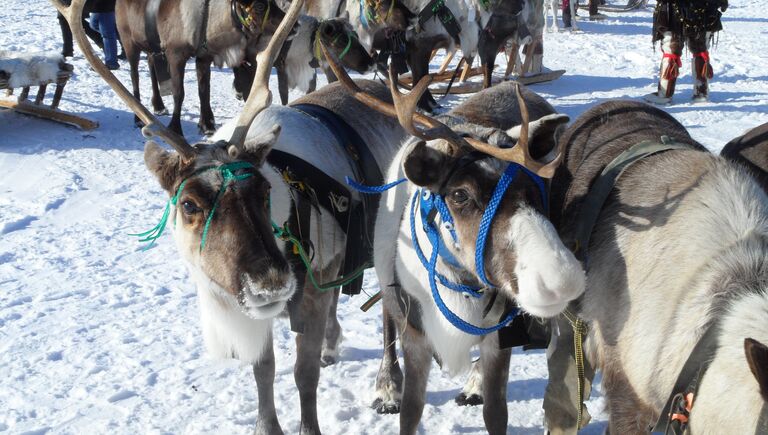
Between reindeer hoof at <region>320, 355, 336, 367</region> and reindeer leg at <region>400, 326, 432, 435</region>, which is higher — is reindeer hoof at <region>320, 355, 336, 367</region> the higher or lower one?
the lower one

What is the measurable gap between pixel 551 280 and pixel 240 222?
114 centimetres

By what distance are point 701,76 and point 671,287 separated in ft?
26.0

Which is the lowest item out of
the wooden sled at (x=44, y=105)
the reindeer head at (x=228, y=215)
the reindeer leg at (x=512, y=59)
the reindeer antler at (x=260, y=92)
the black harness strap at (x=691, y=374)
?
the reindeer leg at (x=512, y=59)

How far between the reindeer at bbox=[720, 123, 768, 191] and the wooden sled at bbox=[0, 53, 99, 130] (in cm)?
706

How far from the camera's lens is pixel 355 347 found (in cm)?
416

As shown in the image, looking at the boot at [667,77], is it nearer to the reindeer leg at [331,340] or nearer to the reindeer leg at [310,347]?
the reindeer leg at [331,340]

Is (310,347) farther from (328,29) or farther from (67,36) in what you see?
(67,36)

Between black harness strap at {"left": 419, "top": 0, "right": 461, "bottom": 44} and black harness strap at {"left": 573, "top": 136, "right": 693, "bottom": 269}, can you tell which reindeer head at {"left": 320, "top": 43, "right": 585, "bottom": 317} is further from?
black harness strap at {"left": 419, "top": 0, "right": 461, "bottom": 44}

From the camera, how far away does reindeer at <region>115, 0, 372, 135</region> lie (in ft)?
24.1

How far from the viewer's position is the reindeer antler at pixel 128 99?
8.93 feet

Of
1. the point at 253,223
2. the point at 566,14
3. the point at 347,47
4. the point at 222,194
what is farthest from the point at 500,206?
the point at 566,14

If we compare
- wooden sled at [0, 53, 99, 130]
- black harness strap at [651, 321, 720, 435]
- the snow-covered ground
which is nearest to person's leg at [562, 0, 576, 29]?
the snow-covered ground

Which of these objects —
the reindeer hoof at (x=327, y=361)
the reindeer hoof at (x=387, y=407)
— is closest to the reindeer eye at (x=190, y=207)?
the reindeer hoof at (x=387, y=407)

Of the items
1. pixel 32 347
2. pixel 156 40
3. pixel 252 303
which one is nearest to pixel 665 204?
pixel 252 303
